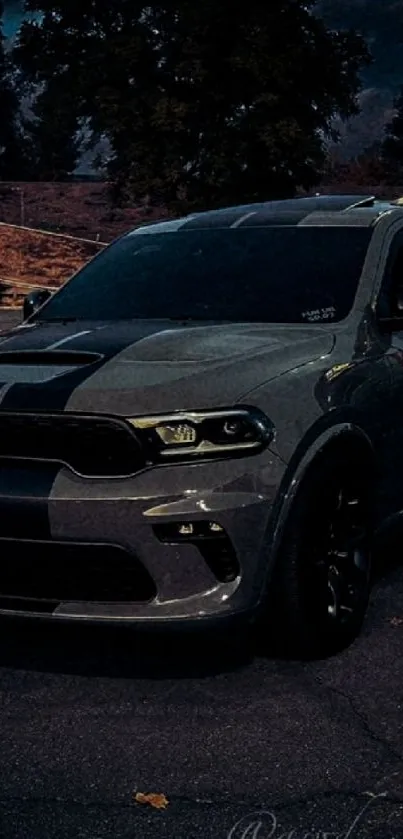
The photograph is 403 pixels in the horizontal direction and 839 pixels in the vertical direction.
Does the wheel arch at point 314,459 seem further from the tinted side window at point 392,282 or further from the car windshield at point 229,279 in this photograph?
the tinted side window at point 392,282

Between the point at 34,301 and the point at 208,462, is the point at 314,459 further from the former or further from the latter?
the point at 34,301

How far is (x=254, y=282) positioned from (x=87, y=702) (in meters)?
2.01

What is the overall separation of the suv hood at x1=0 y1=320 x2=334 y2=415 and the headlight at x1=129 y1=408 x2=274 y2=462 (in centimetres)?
4

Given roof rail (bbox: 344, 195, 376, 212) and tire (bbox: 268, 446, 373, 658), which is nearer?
tire (bbox: 268, 446, 373, 658)

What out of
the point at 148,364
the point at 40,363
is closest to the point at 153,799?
the point at 148,364

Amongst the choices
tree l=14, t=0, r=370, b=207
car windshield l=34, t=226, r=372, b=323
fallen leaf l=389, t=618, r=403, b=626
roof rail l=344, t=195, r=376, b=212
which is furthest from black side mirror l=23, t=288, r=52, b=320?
tree l=14, t=0, r=370, b=207

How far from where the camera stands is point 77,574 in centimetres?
418

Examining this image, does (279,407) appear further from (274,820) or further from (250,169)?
(250,169)

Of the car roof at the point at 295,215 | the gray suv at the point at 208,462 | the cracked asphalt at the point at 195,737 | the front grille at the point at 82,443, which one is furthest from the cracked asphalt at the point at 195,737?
the car roof at the point at 295,215

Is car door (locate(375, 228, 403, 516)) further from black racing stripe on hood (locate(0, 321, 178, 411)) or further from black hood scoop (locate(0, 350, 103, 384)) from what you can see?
black hood scoop (locate(0, 350, 103, 384))

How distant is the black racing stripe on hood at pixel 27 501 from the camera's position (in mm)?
4047

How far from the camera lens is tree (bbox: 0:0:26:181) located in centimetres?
6850

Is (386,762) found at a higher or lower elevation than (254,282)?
lower

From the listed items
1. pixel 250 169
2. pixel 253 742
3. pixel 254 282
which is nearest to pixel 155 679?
pixel 253 742
